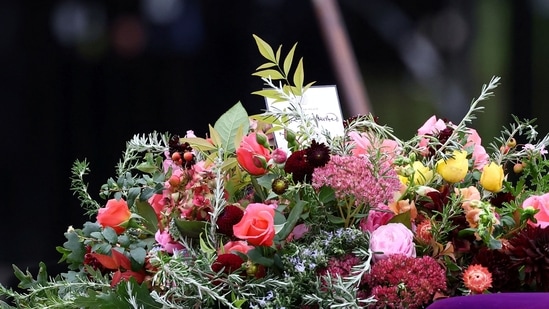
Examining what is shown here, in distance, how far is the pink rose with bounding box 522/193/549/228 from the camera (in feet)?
3.19

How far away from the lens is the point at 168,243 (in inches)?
37.5

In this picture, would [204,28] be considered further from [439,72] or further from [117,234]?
[117,234]

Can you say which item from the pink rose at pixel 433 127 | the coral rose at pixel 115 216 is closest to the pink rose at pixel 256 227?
the coral rose at pixel 115 216

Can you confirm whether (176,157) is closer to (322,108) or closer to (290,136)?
(290,136)

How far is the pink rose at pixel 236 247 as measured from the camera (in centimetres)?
89

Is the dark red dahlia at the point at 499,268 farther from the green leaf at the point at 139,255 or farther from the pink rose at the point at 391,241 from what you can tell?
the green leaf at the point at 139,255

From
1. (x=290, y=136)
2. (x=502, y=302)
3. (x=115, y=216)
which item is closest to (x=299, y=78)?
(x=290, y=136)

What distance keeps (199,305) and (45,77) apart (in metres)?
1.84

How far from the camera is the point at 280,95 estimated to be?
1.03m

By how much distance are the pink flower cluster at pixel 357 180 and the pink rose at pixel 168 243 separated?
191 millimetres

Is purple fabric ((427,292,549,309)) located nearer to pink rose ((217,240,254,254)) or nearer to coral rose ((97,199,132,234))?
pink rose ((217,240,254,254))

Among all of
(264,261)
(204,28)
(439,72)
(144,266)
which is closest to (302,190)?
(264,261)

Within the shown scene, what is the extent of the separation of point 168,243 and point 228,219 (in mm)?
101

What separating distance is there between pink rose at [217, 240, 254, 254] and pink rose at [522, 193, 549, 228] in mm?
374
